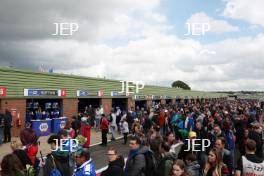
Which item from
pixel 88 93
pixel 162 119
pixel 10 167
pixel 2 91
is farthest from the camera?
pixel 88 93

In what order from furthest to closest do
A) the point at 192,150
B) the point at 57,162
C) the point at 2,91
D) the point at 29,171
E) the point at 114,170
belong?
the point at 2,91 < the point at 192,150 < the point at 57,162 < the point at 29,171 < the point at 114,170

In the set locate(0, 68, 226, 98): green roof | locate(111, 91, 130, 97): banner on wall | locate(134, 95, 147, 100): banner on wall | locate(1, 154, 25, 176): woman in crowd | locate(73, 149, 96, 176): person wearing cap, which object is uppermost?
locate(0, 68, 226, 98): green roof

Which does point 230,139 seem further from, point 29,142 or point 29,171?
point 29,171

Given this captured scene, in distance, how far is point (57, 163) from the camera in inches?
240

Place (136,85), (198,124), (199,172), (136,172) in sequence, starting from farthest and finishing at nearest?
(136,85)
(198,124)
(199,172)
(136,172)

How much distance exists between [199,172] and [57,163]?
256 cm

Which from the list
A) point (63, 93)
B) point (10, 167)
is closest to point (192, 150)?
point (10, 167)

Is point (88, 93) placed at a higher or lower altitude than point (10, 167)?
higher

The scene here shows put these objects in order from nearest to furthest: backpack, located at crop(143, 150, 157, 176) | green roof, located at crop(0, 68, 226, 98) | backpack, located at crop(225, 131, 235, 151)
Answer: backpack, located at crop(143, 150, 157, 176) → backpack, located at crop(225, 131, 235, 151) → green roof, located at crop(0, 68, 226, 98)

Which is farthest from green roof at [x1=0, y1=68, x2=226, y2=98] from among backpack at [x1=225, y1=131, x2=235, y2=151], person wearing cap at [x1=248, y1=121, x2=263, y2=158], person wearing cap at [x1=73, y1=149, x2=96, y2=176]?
person wearing cap at [x1=73, y1=149, x2=96, y2=176]

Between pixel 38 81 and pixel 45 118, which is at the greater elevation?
pixel 38 81

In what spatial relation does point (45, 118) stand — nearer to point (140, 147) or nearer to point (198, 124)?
point (198, 124)

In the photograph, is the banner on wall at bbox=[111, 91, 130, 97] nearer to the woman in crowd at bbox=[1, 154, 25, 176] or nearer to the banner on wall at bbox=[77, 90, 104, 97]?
the banner on wall at bbox=[77, 90, 104, 97]

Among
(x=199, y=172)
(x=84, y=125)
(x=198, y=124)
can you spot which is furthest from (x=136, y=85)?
(x=199, y=172)
